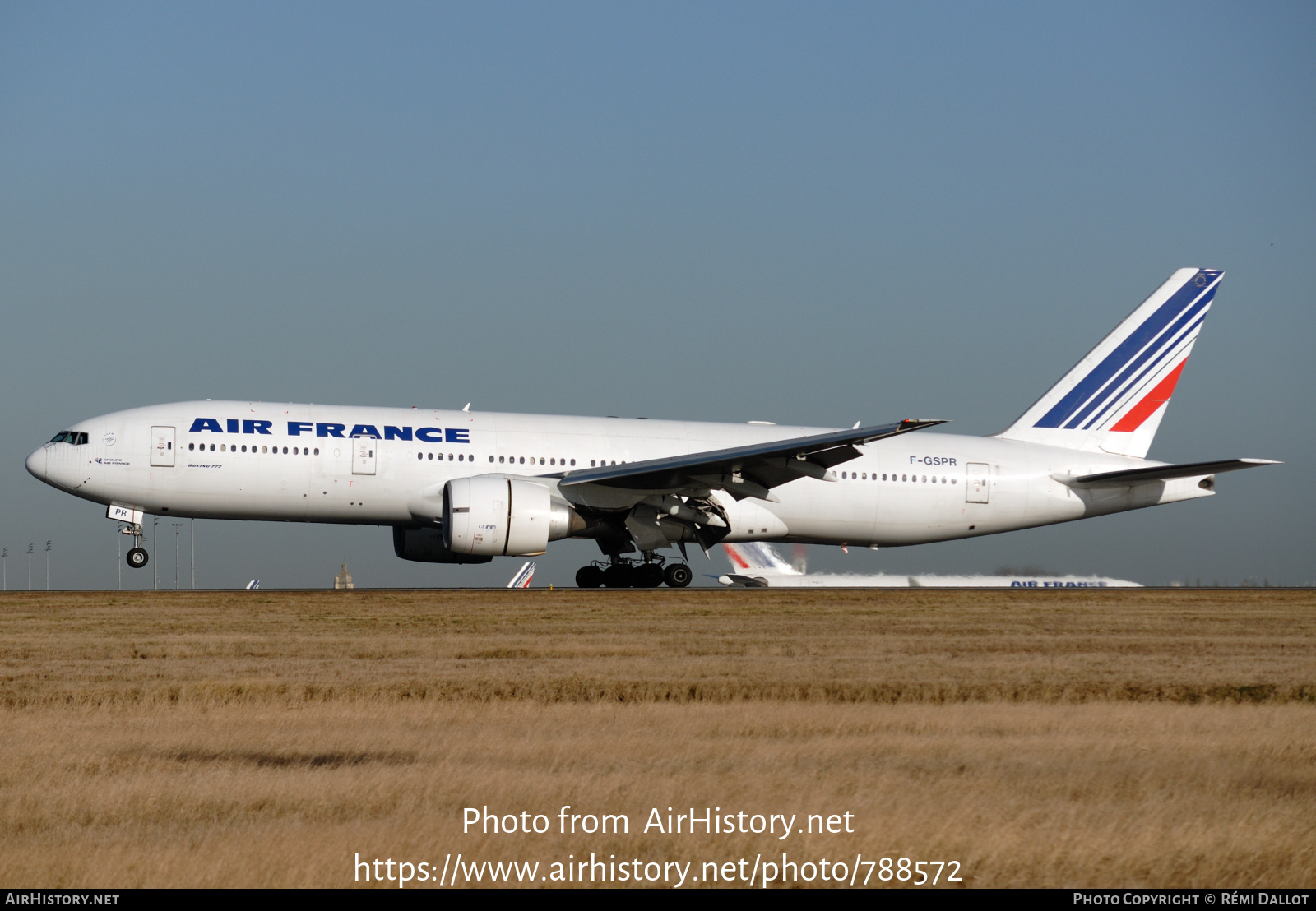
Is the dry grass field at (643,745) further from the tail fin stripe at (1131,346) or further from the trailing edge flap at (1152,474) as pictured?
the tail fin stripe at (1131,346)

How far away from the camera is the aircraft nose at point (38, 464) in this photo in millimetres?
29047

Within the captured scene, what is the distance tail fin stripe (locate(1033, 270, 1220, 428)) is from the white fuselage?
4.56 feet

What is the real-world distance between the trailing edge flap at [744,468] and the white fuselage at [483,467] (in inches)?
56.1

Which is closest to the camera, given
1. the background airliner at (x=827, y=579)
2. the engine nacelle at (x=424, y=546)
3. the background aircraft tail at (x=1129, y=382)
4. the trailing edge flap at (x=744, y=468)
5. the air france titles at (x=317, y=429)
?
the trailing edge flap at (x=744, y=468)

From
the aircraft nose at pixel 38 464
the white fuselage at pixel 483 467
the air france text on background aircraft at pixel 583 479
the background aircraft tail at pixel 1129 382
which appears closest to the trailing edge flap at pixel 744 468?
the air france text on background aircraft at pixel 583 479

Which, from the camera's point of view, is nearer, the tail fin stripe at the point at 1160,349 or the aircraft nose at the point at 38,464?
the aircraft nose at the point at 38,464

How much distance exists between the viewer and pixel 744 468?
29203mm

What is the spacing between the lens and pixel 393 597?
85.5 feet

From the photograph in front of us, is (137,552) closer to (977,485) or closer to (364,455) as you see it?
(364,455)

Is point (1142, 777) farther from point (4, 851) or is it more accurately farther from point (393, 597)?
point (393, 597)

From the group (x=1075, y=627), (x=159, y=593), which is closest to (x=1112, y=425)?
(x=1075, y=627)

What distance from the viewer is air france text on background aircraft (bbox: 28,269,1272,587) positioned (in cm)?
2841

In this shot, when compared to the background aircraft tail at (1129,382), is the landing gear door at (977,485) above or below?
below

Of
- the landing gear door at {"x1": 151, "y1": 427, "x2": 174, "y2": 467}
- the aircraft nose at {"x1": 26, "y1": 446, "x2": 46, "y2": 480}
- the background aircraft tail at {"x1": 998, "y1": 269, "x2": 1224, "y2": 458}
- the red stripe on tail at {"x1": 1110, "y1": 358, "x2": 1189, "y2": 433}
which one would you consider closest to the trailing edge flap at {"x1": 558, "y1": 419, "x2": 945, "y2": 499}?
the landing gear door at {"x1": 151, "y1": 427, "x2": 174, "y2": 467}
